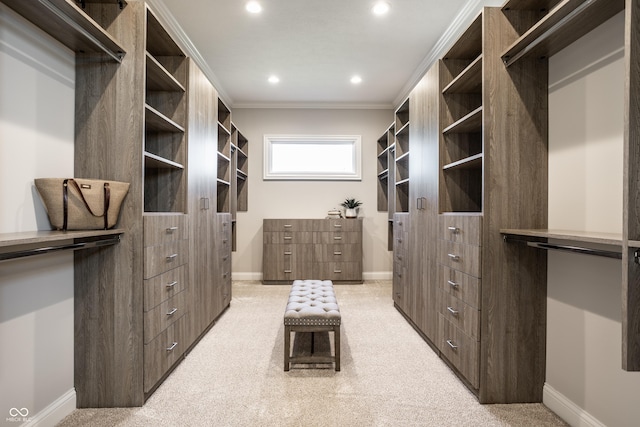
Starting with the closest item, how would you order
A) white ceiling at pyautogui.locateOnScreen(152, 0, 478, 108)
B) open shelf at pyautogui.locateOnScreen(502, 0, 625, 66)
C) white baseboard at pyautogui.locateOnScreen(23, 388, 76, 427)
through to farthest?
1. open shelf at pyautogui.locateOnScreen(502, 0, 625, 66)
2. white baseboard at pyautogui.locateOnScreen(23, 388, 76, 427)
3. white ceiling at pyautogui.locateOnScreen(152, 0, 478, 108)

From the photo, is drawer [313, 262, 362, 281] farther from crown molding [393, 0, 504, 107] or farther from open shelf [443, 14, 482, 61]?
open shelf [443, 14, 482, 61]

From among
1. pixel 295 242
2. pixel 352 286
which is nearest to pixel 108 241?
pixel 295 242

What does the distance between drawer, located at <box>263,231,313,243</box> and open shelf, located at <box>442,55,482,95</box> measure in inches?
116

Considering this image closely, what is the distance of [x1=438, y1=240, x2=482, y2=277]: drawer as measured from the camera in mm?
1873

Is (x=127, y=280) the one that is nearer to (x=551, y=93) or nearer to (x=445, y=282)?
(x=445, y=282)

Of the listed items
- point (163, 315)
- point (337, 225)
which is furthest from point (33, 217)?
point (337, 225)

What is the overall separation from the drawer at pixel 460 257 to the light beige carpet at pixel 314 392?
2.40ft

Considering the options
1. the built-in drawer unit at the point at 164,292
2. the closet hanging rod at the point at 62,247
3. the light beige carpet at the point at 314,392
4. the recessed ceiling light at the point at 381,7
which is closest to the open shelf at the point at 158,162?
the built-in drawer unit at the point at 164,292

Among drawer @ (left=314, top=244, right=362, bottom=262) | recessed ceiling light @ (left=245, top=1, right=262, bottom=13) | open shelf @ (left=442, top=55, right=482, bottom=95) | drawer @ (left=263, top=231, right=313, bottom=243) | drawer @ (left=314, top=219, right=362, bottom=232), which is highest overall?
recessed ceiling light @ (left=245, top=1, right=262, bottom=13)

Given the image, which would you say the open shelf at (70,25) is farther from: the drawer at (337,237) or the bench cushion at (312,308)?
the drawer at (337,237)

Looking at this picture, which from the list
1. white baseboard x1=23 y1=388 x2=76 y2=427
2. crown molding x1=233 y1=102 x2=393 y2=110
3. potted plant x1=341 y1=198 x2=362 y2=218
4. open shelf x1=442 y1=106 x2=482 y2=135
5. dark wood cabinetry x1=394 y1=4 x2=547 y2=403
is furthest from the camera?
crown molding x1=233 y1=102 x2=393 y2=110

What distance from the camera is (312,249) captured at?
192 inches

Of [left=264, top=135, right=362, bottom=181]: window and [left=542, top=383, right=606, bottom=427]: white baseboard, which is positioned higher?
[left=264, top=135, right=362, bottom=181]: window

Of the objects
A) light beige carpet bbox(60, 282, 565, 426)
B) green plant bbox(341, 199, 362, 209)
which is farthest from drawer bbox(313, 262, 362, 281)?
light beige carpet bbox(60, 282, 565, 426)
